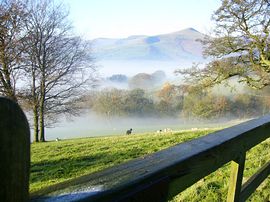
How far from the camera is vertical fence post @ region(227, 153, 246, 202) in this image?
2.13 m

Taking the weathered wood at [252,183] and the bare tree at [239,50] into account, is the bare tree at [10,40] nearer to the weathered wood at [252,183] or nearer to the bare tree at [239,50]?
the bare tree at [239,50]

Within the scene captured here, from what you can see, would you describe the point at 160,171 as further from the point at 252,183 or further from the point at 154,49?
the point at 154,49

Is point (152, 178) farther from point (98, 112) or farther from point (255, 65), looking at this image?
point (98, 112)

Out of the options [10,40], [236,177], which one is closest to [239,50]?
[10,40]

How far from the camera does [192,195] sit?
434cm

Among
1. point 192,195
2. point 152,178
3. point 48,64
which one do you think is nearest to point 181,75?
point 48,64

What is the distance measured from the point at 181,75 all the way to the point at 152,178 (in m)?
18.9

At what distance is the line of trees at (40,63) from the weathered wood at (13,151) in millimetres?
15920

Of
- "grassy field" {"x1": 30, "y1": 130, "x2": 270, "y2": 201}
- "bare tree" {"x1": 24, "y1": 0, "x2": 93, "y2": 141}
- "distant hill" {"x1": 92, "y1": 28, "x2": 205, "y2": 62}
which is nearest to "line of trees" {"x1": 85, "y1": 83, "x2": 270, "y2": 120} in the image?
"bare tree" {"x1": 24, "y1": 0, "x2": 93, "y2": 141}

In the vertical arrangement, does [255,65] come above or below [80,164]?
above

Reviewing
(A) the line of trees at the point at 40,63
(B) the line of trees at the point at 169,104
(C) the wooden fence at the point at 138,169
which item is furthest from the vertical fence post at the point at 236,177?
(B) the line of trees at the point at 169,104

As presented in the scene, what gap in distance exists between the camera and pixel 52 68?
903 inches

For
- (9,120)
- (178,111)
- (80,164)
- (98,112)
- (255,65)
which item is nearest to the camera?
(9,120)

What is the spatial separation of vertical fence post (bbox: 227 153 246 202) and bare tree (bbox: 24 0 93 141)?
61.7ft
